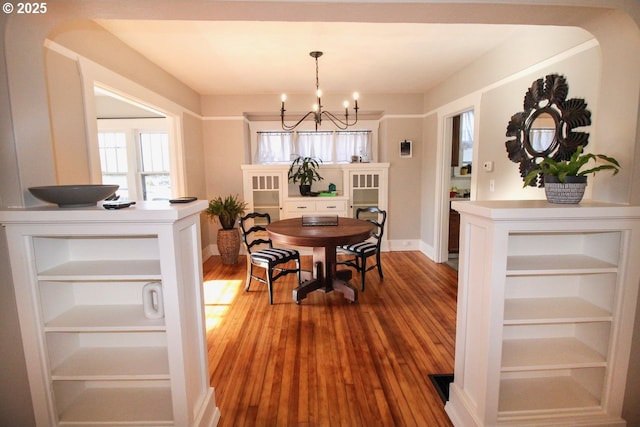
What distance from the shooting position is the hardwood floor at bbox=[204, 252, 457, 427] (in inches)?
70.7

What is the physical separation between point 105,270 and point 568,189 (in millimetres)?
2247

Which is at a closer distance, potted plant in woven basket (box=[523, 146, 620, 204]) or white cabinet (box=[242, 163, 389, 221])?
potted plant in woven basket (box=[523, 146, 620, 204])

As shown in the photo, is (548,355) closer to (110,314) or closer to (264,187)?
(110,314)

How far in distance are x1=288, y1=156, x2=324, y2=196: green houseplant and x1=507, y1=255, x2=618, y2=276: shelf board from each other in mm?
3556

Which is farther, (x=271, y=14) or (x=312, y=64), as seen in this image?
(x=312, y=64)

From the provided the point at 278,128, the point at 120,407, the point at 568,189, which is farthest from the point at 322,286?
the point at 278,128

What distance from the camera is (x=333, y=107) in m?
4.89

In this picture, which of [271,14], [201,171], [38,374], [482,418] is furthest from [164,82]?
[482,418]

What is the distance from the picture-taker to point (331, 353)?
234cm

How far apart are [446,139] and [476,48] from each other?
4.42ft

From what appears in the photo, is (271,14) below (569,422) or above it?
above

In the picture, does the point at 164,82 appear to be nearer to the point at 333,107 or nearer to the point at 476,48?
the point at 333,107

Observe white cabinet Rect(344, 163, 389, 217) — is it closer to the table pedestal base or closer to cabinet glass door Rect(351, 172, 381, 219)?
cabinet glass door Rect(351, 172, 381, 219)

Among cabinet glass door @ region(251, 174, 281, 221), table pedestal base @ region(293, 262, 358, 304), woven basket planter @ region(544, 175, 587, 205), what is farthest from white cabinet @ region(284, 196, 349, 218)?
woven basket planter @ region(544, 175, 587, 205)
